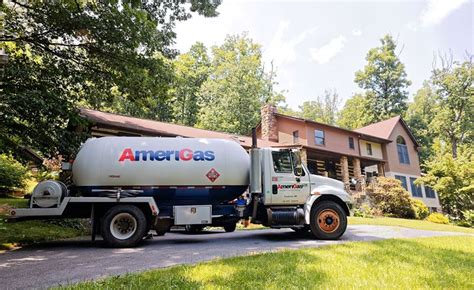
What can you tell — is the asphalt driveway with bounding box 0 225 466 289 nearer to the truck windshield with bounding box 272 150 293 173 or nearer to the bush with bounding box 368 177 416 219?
the truck windshield with bounding box 272 150 293 173

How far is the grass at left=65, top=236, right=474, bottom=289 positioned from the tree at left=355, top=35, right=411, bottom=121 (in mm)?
48731

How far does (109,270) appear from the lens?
548 cm

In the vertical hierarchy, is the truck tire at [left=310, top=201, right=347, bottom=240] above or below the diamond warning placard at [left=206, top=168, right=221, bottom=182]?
below

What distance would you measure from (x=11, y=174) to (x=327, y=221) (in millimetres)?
18927

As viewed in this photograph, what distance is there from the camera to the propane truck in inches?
325

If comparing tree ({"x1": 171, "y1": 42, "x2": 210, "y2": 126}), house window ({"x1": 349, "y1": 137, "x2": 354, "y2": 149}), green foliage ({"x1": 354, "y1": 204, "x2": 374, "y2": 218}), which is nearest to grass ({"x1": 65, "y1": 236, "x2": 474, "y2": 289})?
green foliage ({"x1": 354, "y1": 204, "x2": 374, "y2": 218})

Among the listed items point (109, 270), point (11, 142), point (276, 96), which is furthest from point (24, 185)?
point (276, 96)

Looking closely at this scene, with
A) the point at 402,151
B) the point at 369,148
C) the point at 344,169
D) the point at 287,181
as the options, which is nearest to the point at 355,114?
the point at 402,151

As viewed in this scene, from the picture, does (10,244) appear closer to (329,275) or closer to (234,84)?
(329,275)

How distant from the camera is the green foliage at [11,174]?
17344 mm

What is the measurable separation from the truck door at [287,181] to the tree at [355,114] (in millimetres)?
45430

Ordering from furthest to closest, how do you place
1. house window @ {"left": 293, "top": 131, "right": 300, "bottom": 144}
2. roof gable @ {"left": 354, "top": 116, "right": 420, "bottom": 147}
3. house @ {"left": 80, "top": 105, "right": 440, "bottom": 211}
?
1. roof gable @ {"left": 354, "top": 116, "right": 420, "bottom": 147}
2. house window @ {"left": 293, "top": 131, "right": 300, "bottom": 144}
3. house @ {"left": 80, "top": 105, "right": 440, "bottom": 211}

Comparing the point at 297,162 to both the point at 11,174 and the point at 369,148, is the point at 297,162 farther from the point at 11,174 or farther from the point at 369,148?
the point at 369,148

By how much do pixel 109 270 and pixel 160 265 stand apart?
0.93m
